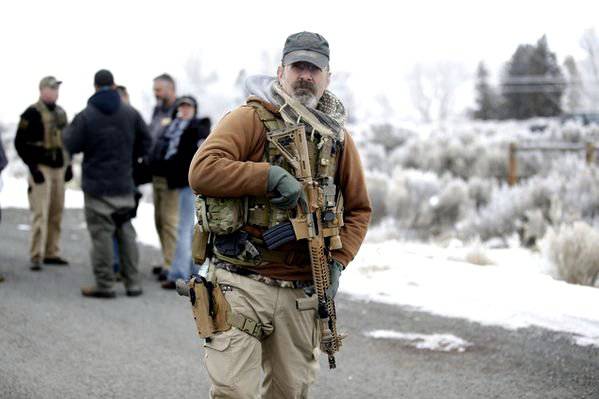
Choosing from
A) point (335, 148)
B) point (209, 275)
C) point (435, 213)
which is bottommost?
point (435, 213)

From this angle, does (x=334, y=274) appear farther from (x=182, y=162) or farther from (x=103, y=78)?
(x=182, y=162)

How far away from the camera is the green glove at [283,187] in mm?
3371

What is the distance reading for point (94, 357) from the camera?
579cm

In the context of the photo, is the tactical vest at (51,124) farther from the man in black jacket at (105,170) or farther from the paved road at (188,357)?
the paved road at (188,357)

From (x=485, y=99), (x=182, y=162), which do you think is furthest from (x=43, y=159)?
(x=485, y=99)

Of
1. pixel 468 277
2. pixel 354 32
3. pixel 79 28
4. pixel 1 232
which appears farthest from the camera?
pixel 79 28

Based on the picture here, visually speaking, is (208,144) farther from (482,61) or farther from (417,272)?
(482,61)

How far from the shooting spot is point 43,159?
9.09 meters

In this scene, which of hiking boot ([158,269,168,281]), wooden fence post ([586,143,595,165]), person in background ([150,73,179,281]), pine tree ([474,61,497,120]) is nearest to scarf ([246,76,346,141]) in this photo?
person in background ([150,73,179,281])

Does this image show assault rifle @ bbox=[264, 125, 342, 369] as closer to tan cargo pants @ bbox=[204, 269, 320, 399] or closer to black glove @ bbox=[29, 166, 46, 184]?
tan cargo pants @ bbox=[204, 269, 320, 399]

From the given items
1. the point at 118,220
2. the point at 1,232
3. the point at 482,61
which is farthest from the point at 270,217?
the point at 482,61

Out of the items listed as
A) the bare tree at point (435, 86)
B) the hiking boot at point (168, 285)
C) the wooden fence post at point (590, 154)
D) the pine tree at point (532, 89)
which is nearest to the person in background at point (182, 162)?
the hiking boot at point (168, 285)

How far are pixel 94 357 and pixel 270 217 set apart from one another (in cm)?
280

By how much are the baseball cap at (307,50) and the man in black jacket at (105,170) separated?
14.3 feet
